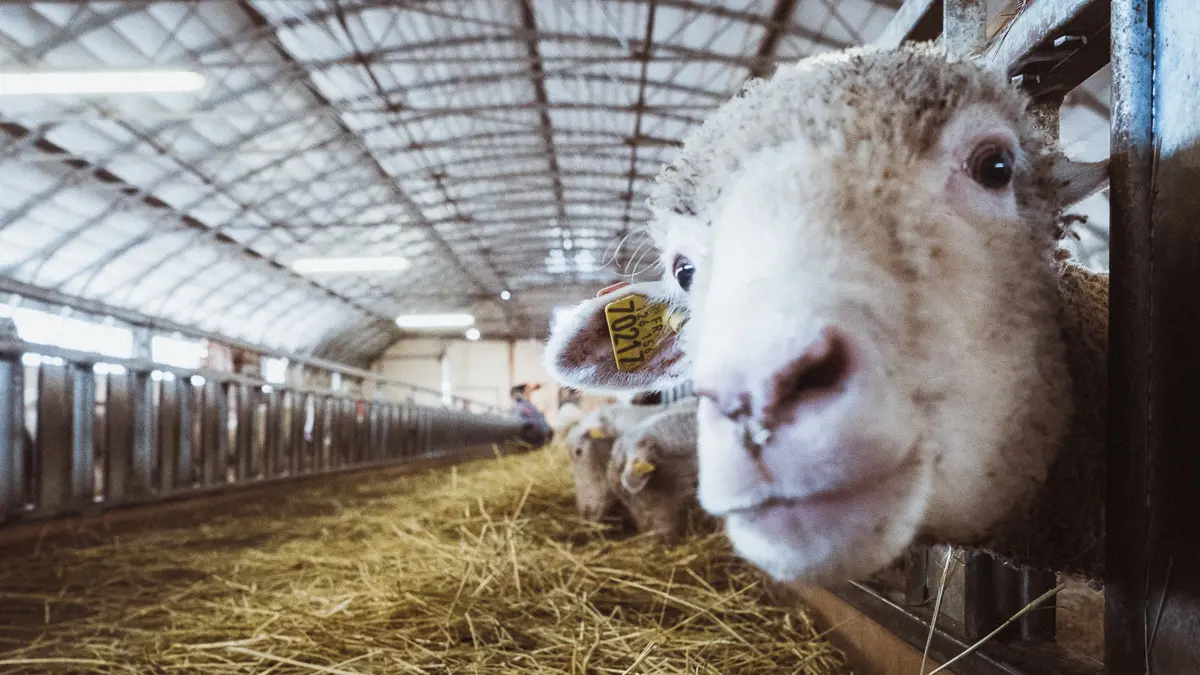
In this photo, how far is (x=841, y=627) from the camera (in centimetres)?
184

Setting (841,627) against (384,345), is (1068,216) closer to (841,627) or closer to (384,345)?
(841,627)

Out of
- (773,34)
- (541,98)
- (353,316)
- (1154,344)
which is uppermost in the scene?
(541,98)

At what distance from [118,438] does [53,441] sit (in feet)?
1.89

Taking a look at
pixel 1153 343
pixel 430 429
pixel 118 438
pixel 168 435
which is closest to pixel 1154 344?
pixel 1153 343

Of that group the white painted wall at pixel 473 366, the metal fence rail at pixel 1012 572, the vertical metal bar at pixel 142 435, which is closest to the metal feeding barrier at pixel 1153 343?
the metal fence rail at pixel 1012 572

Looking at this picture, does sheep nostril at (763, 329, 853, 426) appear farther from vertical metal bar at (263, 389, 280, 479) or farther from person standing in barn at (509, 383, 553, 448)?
person standing in barn at (509, 383, 553, 448)

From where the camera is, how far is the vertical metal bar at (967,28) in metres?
1.52

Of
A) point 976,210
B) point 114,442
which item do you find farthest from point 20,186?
point 976,210

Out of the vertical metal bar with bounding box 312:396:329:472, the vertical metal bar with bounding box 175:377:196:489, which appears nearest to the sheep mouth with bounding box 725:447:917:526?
the vertical metal bar with bounding box 175:377:196:489

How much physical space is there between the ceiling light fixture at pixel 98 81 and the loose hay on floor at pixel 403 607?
399cm

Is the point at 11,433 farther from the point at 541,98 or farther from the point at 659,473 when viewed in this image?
the point at 541,98

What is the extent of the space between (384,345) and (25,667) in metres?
26.9

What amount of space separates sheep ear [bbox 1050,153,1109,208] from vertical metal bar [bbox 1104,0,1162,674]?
0.55 feet

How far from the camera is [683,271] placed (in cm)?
131
